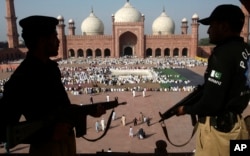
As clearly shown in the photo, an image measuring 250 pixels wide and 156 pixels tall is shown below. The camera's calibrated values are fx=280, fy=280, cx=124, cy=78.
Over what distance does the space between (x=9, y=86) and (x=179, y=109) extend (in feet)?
3.26

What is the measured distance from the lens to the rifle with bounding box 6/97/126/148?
130cm

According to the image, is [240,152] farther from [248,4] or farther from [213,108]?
[248,4]

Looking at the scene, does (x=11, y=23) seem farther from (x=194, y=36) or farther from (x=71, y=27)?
(x=194, y=36)

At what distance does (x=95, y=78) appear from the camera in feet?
61.4

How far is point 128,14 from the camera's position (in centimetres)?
3734

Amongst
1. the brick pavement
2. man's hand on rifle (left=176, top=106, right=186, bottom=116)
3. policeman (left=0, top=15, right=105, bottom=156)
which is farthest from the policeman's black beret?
the brick pavement

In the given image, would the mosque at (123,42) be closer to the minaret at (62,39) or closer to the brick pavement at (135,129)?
the minaret at (62,39)

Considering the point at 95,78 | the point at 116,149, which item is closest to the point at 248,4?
the point at 116,149

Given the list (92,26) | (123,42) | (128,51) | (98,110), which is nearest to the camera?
(98,110)

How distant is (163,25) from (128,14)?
5254mm

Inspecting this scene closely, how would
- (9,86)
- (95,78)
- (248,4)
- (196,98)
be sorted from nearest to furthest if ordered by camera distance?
1. (9,86)
2. (248,4)
3. (196,98)
4. (95,78)

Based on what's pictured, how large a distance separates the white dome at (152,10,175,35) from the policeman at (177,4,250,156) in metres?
37.9

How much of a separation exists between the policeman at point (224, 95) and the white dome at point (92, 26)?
38.5 meters

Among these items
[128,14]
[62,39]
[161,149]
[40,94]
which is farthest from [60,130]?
[128,14]
